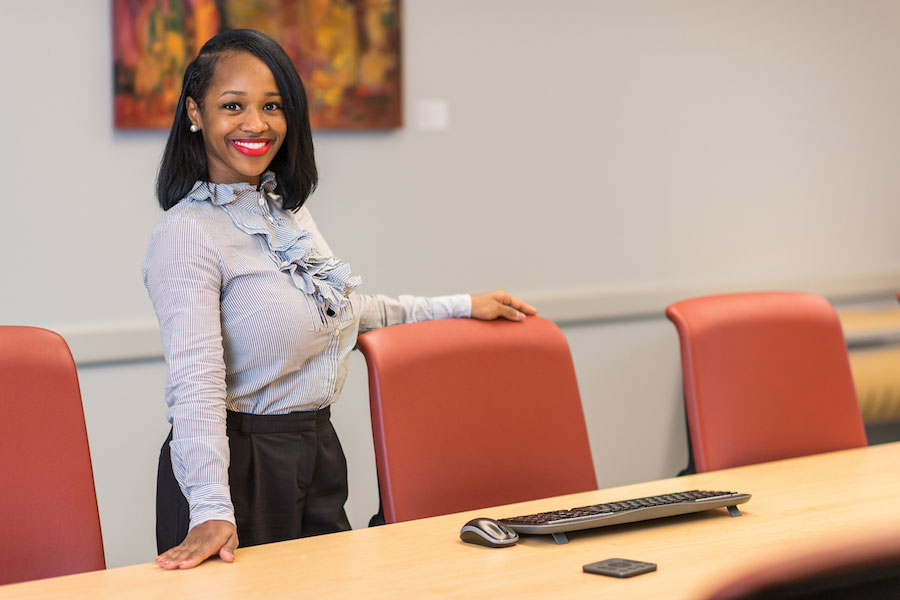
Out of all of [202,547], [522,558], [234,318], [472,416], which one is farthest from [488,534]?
[234,318]

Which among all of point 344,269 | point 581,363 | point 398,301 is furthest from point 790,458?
point 581,363

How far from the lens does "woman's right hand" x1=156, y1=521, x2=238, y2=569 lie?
140 cm

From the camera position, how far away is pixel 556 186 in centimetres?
378

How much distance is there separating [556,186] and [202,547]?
2579mm

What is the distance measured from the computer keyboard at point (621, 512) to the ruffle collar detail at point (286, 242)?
1.90 feet

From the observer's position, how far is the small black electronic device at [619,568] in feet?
4.32

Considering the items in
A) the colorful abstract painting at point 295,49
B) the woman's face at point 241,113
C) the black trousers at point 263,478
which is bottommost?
the black trousers at point 263,478

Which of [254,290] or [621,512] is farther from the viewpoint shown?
[254,290]

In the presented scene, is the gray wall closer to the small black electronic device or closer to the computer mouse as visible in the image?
the computer mouse

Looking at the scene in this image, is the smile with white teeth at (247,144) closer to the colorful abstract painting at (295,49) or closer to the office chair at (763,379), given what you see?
the office chair at (763,379)

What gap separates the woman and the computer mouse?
45cm

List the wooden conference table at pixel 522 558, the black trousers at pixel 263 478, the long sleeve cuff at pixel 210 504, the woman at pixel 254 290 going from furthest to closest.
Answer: the black trousers at pixel 263 478
the woman at pixel 254 290
the long sleeve cuff at pixel 210 504
the wooden conference table at pixel 522 558

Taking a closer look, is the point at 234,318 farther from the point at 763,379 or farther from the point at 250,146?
the point at 763,379

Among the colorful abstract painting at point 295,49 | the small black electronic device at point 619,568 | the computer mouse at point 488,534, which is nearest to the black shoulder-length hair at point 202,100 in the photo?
the computer mouse at point 488,534
